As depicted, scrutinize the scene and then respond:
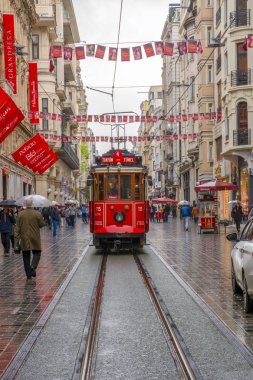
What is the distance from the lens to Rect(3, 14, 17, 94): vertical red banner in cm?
3553

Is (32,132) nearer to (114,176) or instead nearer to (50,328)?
(114,176)

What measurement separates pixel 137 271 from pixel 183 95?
56.5 metres

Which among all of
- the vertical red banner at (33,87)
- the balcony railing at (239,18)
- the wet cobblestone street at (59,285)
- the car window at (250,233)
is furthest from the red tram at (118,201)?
the vertical red banner at (33,87)

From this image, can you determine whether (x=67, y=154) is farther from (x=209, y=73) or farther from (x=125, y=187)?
(x=125, y=187)

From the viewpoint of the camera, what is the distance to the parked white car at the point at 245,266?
419 inches

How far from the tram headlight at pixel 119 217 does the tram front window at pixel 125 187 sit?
21.9 inches

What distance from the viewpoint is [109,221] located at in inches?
968

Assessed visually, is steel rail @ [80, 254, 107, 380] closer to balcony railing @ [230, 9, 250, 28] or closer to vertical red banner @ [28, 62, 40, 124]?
balcony railing @ [230, 9, 250, 28]

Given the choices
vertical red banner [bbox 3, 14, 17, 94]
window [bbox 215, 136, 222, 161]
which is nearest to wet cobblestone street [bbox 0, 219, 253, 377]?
vertical red banner [bbox 3, 14, 17, 94]

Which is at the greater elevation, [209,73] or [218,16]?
[218,16]

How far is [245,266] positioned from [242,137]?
32.3 meters

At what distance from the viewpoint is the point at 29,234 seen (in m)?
15.8

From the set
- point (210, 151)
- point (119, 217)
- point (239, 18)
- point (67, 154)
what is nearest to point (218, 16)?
point (239, 18)

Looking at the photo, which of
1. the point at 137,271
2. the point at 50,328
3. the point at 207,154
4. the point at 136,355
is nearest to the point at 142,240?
the point at 137,271
